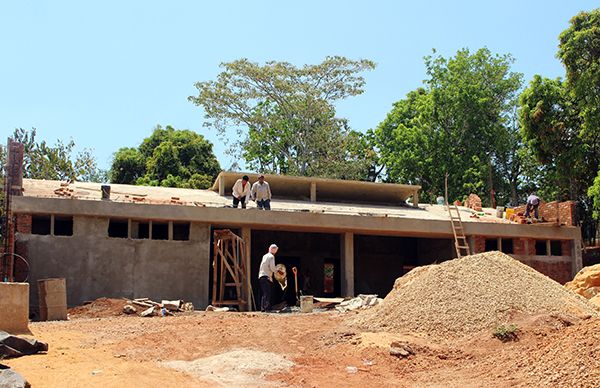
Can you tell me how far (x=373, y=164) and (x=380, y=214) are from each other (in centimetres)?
2303

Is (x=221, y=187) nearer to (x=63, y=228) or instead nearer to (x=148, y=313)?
(x=63, y=228)

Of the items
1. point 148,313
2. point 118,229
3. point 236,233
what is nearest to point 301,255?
point 236,233

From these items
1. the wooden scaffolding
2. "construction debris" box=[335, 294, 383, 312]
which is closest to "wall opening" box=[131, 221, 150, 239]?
the wooden scaffolding

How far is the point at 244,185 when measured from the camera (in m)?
22.6

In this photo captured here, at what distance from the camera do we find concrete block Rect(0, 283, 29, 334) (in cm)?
1258

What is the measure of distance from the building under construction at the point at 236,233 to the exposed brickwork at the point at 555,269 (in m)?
0.03

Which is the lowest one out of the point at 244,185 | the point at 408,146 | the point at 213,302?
the point at 213,302

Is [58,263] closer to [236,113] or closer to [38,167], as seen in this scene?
[38,167]

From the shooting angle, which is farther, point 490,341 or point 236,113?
point 236,113

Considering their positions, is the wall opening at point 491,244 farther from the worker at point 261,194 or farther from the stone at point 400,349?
the stone at point 400,349

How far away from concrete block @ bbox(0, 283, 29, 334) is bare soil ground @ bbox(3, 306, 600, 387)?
503 millimetres

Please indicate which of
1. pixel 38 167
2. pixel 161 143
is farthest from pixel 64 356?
pixel 161 143

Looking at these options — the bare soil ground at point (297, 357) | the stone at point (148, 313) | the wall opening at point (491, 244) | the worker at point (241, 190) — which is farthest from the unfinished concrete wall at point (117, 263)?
the wall opening at point (491, 244)

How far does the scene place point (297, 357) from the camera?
12.5 metres
